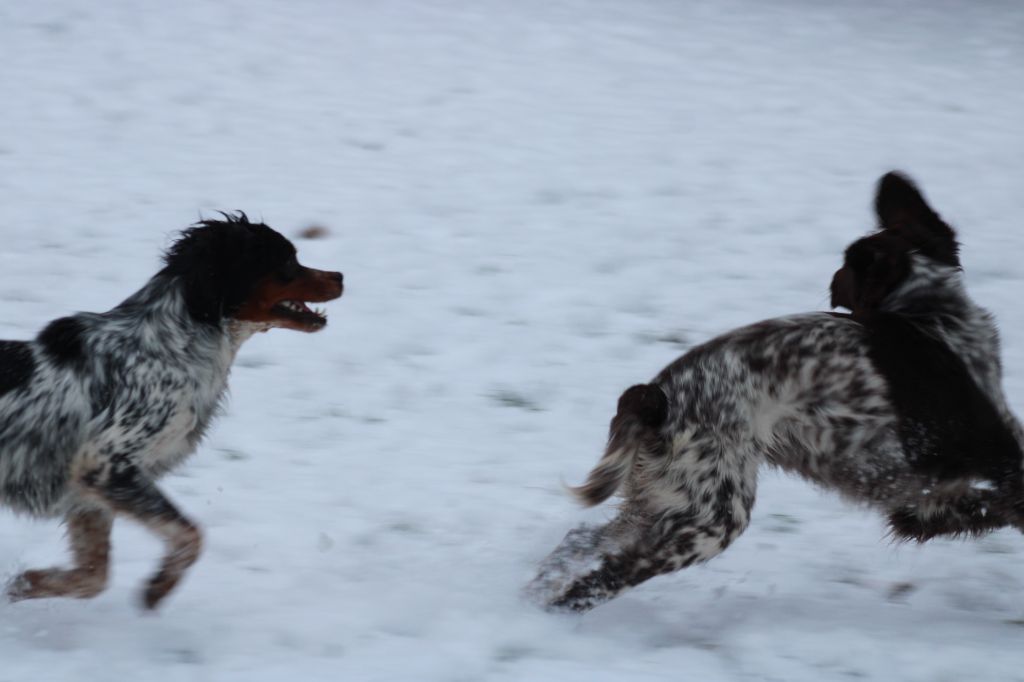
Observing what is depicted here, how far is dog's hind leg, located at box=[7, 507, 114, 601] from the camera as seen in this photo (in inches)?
164

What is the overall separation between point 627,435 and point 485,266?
2.97m

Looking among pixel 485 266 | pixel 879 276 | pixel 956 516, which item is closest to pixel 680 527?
pixel 956 516

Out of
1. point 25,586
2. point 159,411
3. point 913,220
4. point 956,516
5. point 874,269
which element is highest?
point 913,220

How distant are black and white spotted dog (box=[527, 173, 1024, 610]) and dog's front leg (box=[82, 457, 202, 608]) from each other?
1.13 m

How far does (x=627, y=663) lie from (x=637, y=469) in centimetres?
66

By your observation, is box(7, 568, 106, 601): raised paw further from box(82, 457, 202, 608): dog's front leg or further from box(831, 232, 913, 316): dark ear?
box(831, 232, 913, 316): dark ear

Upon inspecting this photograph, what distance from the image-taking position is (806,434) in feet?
14.0

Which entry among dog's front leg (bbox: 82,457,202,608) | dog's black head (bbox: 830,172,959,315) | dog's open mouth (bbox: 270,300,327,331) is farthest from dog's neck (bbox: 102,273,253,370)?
dog's black head (bbox: 830,172,959,315)

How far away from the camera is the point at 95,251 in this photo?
702 cm

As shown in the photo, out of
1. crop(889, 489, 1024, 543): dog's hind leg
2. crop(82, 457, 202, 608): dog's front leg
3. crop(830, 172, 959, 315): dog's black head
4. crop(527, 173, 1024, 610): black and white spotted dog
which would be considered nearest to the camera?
crop(82, 457, 202, 608): dog's front leg

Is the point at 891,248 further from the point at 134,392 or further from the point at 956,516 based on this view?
the point at 134,392

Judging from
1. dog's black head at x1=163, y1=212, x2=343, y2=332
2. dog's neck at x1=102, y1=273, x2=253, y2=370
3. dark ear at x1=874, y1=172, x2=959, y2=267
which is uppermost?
dark ear at x1=874, y1=172, x2=959, y2=267

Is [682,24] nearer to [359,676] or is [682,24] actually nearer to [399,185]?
[399,185]

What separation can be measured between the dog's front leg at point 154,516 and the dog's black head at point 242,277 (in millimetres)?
606
